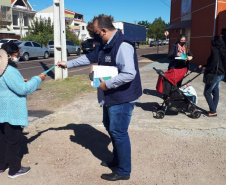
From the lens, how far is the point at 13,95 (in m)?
3.18

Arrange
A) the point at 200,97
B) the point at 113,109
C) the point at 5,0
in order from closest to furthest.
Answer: the point at 113,109 → the point at 200,97 → the point at 5,0

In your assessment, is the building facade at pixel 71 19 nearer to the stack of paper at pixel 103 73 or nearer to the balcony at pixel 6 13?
the balcony at pixel 6 13

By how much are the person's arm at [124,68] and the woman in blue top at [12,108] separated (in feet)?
3.41

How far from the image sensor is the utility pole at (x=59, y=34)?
10859mm

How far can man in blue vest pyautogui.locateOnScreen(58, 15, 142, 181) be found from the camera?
9.50 ft

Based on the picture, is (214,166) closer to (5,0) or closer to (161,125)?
(161,125)

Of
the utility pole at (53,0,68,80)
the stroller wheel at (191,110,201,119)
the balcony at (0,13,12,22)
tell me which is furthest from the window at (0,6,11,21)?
the stroller wheel at (191,110,201,119)

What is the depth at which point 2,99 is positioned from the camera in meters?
3.17

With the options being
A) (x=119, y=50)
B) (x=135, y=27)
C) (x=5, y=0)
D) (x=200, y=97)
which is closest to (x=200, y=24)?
(x=200, y=97)

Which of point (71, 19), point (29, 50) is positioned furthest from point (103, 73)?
point (71, 19)

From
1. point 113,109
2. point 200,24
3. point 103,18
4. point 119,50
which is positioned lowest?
point 113,109

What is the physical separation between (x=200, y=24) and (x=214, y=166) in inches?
525

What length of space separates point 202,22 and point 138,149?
12832mm

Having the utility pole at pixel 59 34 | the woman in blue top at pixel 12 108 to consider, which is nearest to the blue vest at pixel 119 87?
the woman in blue top at pixel 12 108
